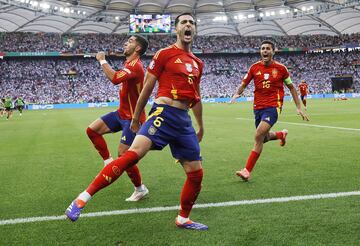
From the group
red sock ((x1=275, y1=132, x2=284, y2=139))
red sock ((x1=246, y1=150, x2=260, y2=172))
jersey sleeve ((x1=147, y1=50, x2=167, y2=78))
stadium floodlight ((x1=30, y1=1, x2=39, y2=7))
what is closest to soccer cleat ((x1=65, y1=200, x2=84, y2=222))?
jersey sleeve ((x1=147, y1=50, x2=167, y2=78))

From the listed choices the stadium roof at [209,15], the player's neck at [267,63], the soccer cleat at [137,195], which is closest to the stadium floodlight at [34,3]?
the stadium roof at [209,15]

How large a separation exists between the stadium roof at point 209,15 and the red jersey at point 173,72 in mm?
51796

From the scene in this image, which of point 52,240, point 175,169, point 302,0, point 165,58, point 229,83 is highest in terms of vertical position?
point 302,0

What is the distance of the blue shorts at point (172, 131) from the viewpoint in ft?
13.8

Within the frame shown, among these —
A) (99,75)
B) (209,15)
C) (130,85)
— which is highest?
(209,15)

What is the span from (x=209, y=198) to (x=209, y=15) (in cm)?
6395

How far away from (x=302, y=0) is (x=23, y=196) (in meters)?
61.0

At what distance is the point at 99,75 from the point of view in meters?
66.9

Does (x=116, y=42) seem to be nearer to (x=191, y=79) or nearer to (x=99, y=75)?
(x=99, y=75)

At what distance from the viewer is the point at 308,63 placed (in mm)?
74188

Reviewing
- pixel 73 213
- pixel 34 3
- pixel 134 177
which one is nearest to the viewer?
pixel 73 213

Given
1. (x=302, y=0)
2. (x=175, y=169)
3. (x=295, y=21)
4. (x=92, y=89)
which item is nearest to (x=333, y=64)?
(x=295, y=21)

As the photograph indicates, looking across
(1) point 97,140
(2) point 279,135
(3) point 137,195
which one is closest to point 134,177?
(3) point 137,195

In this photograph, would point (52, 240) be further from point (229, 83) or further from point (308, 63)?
point (308, 63)
